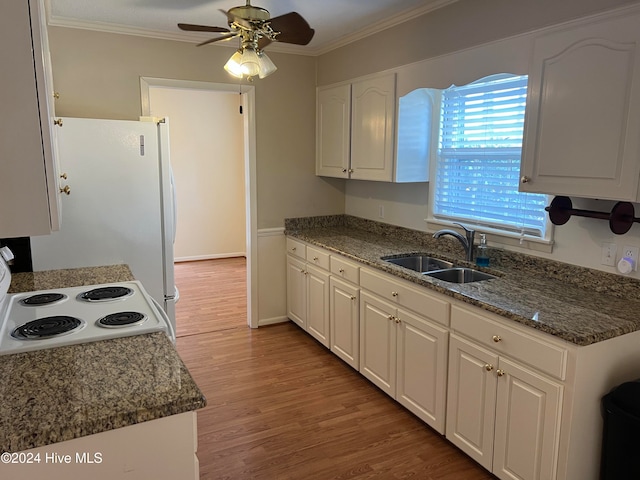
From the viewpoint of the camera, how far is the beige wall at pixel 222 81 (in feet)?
11.4

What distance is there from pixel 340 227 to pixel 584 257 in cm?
235

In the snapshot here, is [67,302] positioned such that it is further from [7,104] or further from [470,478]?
[470,478]

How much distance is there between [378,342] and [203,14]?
2.49 meters

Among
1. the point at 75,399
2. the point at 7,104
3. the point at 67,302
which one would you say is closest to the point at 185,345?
the point at 67,302

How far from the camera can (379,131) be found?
3430 mm

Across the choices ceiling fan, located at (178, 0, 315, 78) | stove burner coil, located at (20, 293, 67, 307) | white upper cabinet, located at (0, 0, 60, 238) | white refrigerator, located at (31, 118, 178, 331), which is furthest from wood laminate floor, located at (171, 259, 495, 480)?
ceiling fan, located at (178, 0, 315, 78)

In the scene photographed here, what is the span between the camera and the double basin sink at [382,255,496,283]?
2.85m

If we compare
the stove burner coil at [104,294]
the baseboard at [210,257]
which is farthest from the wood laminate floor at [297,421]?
the baseboard at [210,257]

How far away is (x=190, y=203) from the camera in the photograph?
22.6 feet

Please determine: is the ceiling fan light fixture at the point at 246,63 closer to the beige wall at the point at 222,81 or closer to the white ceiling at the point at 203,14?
the white ceiling at the point at 203,14

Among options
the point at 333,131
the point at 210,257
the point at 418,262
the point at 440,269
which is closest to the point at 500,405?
the point at 440,269

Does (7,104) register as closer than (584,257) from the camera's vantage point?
Yes

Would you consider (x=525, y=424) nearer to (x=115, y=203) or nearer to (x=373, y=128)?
(x=373, y=128)

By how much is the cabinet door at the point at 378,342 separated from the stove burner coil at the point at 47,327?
1.75m
